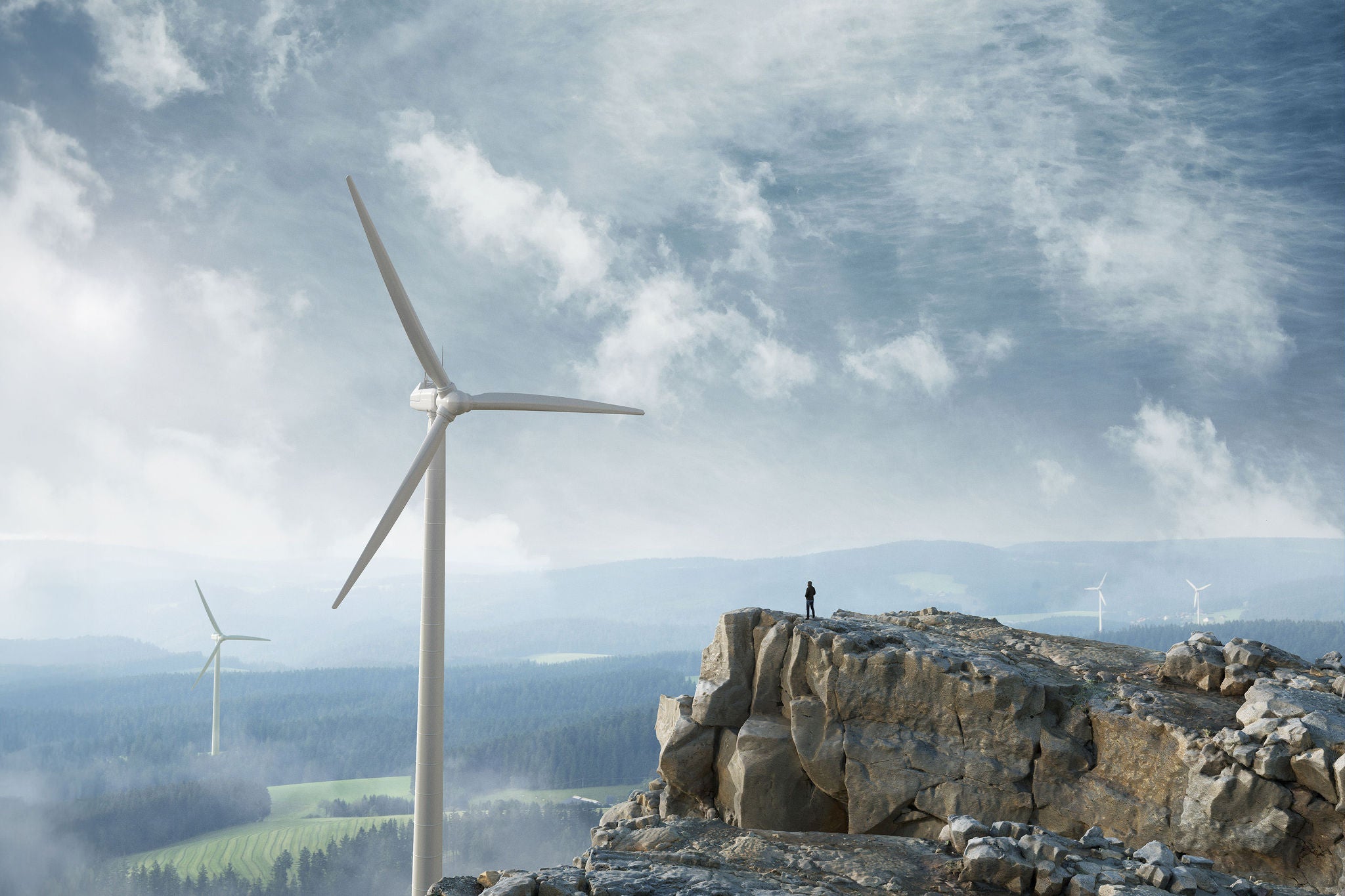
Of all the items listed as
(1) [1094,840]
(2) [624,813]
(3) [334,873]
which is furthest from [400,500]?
(3) [334,873]

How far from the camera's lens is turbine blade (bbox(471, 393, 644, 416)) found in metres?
49.3

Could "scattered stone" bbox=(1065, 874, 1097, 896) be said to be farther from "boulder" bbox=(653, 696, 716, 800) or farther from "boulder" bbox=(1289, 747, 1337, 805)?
"boulder" bbox=(653, 696, 716, 800)

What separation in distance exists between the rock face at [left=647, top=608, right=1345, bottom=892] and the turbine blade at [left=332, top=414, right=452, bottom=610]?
1876 cm

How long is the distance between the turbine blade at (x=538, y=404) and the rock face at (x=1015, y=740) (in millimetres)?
14688

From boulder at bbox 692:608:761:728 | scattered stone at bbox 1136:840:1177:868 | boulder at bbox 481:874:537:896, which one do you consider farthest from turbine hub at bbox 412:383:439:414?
scattered stone at bbox 1136:840:1177:868

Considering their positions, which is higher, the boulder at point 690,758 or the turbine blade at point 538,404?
the turbine blade at point 538,404

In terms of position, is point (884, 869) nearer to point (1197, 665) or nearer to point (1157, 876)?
point (1157, 876)

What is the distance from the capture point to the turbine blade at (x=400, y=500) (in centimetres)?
3969

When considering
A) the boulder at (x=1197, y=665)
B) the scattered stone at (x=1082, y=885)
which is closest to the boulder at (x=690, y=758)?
the boulder at (x=1197, y=665)

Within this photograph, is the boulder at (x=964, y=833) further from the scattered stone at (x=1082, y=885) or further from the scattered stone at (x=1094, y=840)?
the scattered stone at (x=1094, y=840)

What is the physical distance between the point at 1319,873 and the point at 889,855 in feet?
67.1

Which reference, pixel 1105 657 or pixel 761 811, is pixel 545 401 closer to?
pixel 761 811

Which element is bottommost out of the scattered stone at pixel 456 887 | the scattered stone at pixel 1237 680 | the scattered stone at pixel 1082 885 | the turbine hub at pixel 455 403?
the scattered stone at pixel 1082 885

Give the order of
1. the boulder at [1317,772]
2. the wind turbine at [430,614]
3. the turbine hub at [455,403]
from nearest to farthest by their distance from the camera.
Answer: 1. the boulder at [1317,772]
2. the wind turbine at [430,614]
3. the turbine hub at [455,403]
